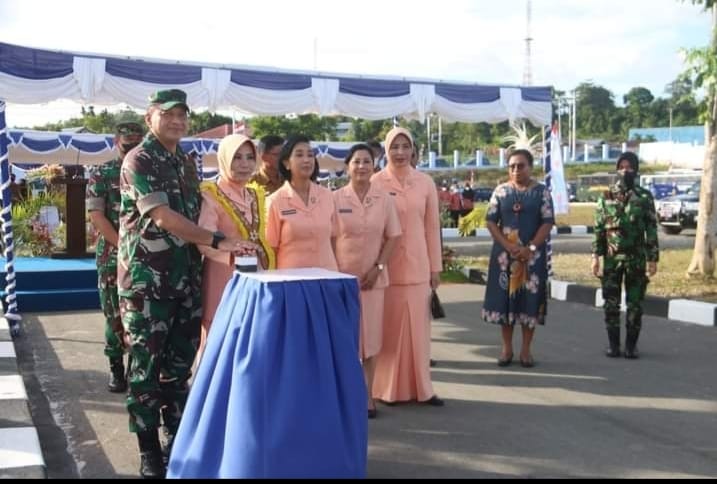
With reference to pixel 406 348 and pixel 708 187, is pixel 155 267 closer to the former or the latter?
pixel 406 348

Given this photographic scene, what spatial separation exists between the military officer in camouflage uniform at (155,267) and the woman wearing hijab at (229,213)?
0.13 m

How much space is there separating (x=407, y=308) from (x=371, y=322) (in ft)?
1.14

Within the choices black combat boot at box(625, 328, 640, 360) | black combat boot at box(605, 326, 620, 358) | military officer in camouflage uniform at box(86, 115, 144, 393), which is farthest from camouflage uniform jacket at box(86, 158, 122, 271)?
black combat boot at box(625, 328, 640, 360)

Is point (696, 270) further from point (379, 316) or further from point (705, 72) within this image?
point (379, 316)

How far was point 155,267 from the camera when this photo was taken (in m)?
3.83

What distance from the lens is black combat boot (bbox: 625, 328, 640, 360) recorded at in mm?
6941

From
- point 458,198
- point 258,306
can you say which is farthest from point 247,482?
point 458,198

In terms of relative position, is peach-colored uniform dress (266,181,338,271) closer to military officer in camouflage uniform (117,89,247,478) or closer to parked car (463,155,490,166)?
military officer in camouflage uniform (117,89,247,478)

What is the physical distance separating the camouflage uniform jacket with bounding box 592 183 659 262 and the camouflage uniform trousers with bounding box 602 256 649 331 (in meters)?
0.06

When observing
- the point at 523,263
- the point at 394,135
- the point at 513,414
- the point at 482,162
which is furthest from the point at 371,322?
the point at 482,162

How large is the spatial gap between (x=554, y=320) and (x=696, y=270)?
A: 3216 millimetres

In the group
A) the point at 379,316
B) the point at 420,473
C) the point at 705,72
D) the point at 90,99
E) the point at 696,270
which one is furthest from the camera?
the point at 696,270

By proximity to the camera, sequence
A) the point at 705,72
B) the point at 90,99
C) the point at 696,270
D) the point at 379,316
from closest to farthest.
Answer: the point at 379,316 < the point at 90,99 < the point at 705,72 < the point at 696,270

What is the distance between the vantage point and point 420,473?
4145 millimetres
